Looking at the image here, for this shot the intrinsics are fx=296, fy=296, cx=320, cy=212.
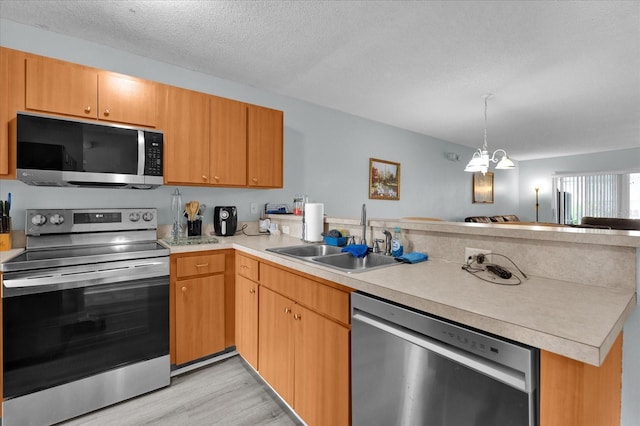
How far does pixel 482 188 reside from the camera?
657cm

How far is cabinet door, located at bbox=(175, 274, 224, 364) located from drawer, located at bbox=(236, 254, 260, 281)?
0.18 m

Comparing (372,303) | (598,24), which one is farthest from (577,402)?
(598,24)

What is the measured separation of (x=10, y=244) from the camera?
1894mm

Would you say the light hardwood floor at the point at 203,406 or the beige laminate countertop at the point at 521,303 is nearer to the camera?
the beige laminate countertop at the point at 521,303

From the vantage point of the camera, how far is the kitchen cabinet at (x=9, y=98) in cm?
173

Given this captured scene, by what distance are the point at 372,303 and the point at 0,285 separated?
186 cm

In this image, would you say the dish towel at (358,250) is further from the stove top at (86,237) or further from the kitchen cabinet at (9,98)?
the kitchen cabinet at (9,98)

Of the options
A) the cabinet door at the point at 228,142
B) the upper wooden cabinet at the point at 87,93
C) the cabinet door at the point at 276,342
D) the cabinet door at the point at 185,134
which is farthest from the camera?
the cabinet door at the point at 228,142

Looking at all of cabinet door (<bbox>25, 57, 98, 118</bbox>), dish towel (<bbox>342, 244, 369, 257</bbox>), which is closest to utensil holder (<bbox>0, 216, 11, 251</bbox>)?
cabinet door (<bbox>25, 57, 98, 118</bbox>)

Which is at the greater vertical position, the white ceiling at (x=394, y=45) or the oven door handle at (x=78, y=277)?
the white ceiling at (x=394, y=45)

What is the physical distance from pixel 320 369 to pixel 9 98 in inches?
92.2

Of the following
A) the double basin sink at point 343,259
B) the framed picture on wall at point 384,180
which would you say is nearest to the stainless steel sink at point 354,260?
the double basin sink at point 343,259

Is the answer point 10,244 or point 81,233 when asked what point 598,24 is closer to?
point 81,233

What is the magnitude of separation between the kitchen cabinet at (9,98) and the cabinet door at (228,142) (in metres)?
1.11
